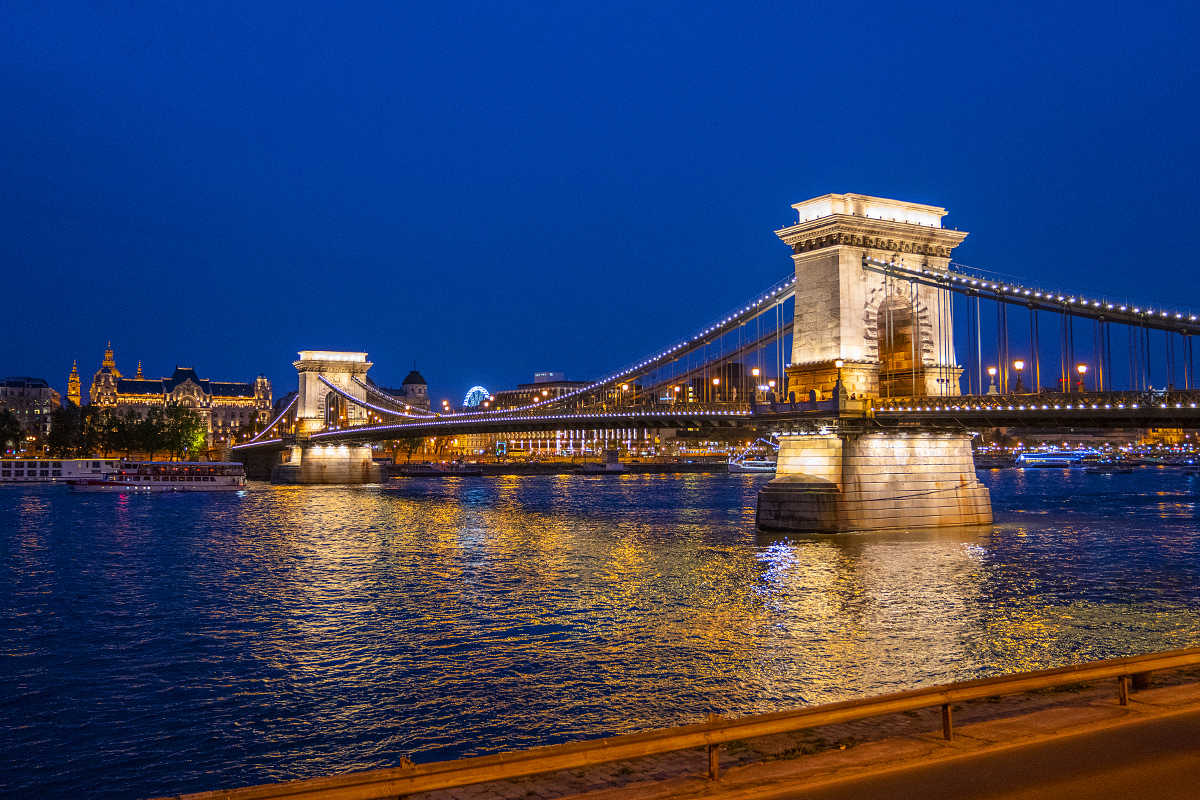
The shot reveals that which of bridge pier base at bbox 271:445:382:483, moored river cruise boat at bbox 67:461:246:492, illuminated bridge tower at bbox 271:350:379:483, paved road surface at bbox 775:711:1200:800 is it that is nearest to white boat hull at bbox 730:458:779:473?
illuminated bridge tower at bbox 271:350:379:483

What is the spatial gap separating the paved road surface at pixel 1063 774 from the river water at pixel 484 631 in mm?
6194

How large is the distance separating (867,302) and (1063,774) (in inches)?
1266

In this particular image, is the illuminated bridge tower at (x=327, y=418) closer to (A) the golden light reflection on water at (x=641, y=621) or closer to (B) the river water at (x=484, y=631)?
(B) the river water at (x=484, y=631)

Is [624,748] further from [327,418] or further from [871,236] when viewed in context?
[327,418]

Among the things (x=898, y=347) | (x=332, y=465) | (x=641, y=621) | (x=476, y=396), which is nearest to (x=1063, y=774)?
(x=641, y=621)

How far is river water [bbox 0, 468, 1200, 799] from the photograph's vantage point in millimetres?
13406

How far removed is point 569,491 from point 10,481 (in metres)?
60.1

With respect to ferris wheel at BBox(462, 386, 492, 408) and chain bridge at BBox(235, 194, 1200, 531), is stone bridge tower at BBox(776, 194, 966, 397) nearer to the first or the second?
chain bridge at BBox(235, 194, 1200, 531)

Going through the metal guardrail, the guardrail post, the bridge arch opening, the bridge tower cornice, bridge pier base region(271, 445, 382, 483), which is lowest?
the guardrail post

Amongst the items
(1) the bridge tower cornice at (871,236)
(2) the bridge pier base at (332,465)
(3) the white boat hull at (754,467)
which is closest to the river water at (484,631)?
(1) the bridge tower cornice at (871,236)

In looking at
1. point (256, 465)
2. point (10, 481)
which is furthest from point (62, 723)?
point (256, 465)

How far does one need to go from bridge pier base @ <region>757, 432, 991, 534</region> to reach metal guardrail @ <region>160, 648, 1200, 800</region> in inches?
1040

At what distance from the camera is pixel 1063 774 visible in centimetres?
724

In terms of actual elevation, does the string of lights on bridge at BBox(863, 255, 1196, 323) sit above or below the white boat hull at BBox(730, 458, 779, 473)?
above
